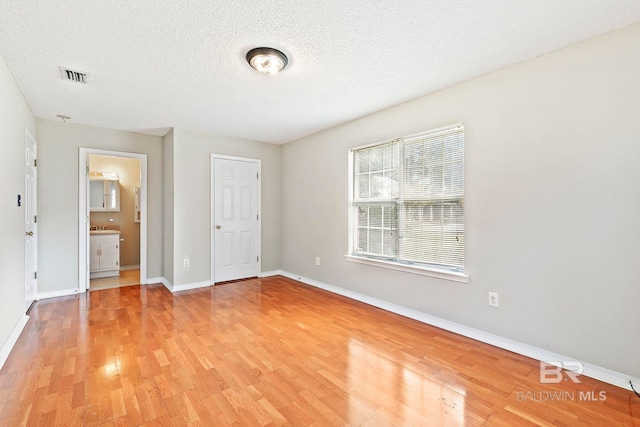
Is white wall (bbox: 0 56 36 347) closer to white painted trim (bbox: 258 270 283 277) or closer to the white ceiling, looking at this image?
the white ceiling

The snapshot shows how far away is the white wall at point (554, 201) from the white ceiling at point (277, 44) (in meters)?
0.23

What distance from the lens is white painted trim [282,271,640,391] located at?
1976 millimetres

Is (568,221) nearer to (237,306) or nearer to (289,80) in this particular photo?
(289,80)

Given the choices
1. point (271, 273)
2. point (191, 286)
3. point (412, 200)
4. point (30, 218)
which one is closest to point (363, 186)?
point (412, 200)

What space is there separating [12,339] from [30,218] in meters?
1.62

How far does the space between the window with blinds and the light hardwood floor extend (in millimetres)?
798

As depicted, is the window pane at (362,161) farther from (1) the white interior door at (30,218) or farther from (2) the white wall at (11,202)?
(1) the white interior door at (30,218)

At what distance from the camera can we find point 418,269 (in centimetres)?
311

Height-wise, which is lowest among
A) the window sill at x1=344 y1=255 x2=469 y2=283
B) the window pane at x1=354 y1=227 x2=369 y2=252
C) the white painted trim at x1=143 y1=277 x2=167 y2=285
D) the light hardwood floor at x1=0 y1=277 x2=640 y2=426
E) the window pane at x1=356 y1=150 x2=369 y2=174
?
the light hardwood floor at x1=0 y1=277 x2=640 y2=426

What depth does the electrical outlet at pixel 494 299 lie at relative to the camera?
2.55m

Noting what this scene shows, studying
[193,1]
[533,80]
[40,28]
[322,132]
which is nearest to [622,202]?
[533,80]

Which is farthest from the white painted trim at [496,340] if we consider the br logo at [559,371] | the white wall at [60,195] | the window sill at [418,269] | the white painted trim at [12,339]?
the white wall at [60,195]

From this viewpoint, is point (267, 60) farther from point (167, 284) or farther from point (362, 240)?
point (167, 284)

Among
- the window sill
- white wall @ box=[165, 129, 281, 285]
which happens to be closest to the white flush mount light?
the window sill
